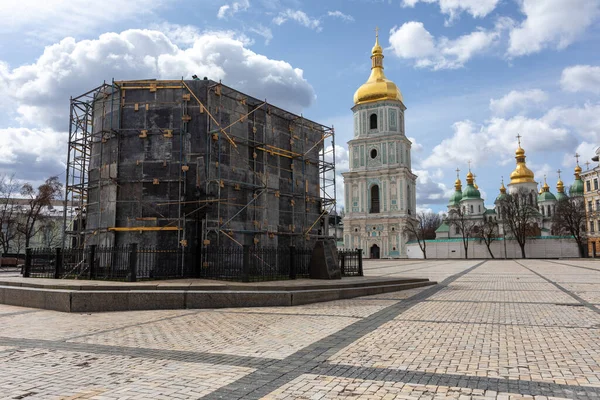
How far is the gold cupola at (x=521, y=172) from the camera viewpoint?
101000mm

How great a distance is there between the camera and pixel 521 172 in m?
102

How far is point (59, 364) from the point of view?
6543mm

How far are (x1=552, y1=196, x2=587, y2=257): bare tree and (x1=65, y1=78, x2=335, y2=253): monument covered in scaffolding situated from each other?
192 feet

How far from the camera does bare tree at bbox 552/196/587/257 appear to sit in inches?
2520

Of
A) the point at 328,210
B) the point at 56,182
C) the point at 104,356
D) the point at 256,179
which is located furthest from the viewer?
the point at 56,182

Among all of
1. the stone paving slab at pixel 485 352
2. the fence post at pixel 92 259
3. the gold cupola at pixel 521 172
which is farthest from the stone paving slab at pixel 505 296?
the gold cupola at pixel 521 172

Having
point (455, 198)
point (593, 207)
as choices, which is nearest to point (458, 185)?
point (455, 198)

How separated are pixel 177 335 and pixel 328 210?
16.7 meters

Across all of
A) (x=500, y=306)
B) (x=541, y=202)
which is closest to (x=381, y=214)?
(x=541, y=202)

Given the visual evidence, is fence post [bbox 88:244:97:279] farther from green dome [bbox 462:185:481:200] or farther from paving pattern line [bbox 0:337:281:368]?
green dome [bbox 462:185:481:200]

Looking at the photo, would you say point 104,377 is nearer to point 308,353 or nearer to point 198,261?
point 308,353

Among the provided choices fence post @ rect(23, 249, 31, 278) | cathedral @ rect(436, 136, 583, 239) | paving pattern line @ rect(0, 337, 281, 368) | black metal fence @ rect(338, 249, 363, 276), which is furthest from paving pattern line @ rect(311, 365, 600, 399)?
cathedral @ rect(436, 136, 583, 239)

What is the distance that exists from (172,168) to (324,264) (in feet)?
22.2

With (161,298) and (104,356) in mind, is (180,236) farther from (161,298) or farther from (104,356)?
(104,356)
